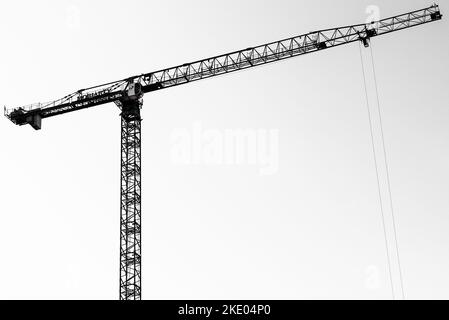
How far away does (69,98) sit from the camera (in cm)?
7256
